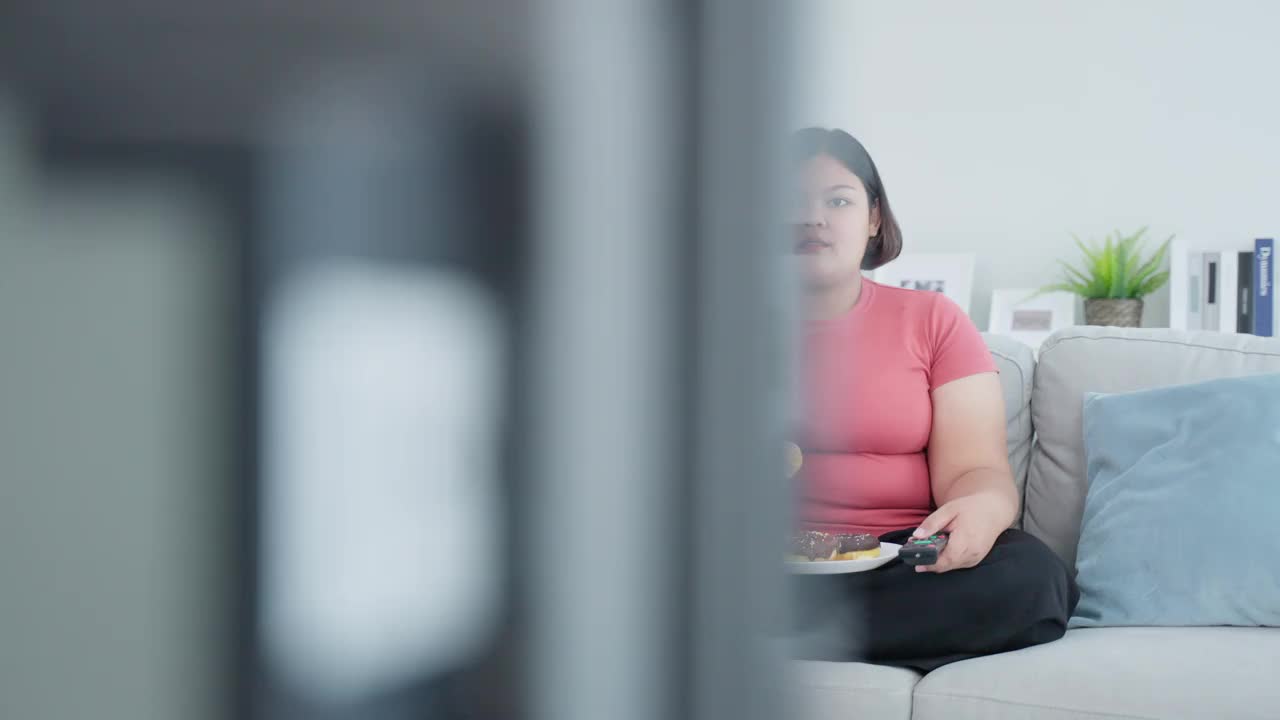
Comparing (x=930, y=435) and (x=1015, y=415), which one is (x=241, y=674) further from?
(x=1015, y=415)

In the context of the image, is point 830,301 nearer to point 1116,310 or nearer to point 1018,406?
point 1018,406

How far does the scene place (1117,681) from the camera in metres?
1.48

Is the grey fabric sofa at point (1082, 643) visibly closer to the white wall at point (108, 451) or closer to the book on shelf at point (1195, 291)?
the white wall at point (108, 451)

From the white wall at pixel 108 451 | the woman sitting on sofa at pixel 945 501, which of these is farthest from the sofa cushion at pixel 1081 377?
the white wall at pixel 108 451

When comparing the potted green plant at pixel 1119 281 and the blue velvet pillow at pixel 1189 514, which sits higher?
the potted green plant at pixel 1119 281

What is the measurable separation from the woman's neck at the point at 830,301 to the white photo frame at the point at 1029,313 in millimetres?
3253

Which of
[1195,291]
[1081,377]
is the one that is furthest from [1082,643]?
[1195,291]

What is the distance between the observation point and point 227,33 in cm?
20

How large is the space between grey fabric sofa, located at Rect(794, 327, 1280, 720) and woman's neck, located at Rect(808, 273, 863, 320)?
0.77 metres

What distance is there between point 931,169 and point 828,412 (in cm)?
358

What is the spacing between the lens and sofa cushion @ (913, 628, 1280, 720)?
1.43 m

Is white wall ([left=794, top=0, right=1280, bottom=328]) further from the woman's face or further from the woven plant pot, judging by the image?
the woman's face

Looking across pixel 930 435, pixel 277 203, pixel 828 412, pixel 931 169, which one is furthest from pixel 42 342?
pixel 931 169

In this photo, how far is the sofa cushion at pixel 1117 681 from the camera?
4.69 ft
